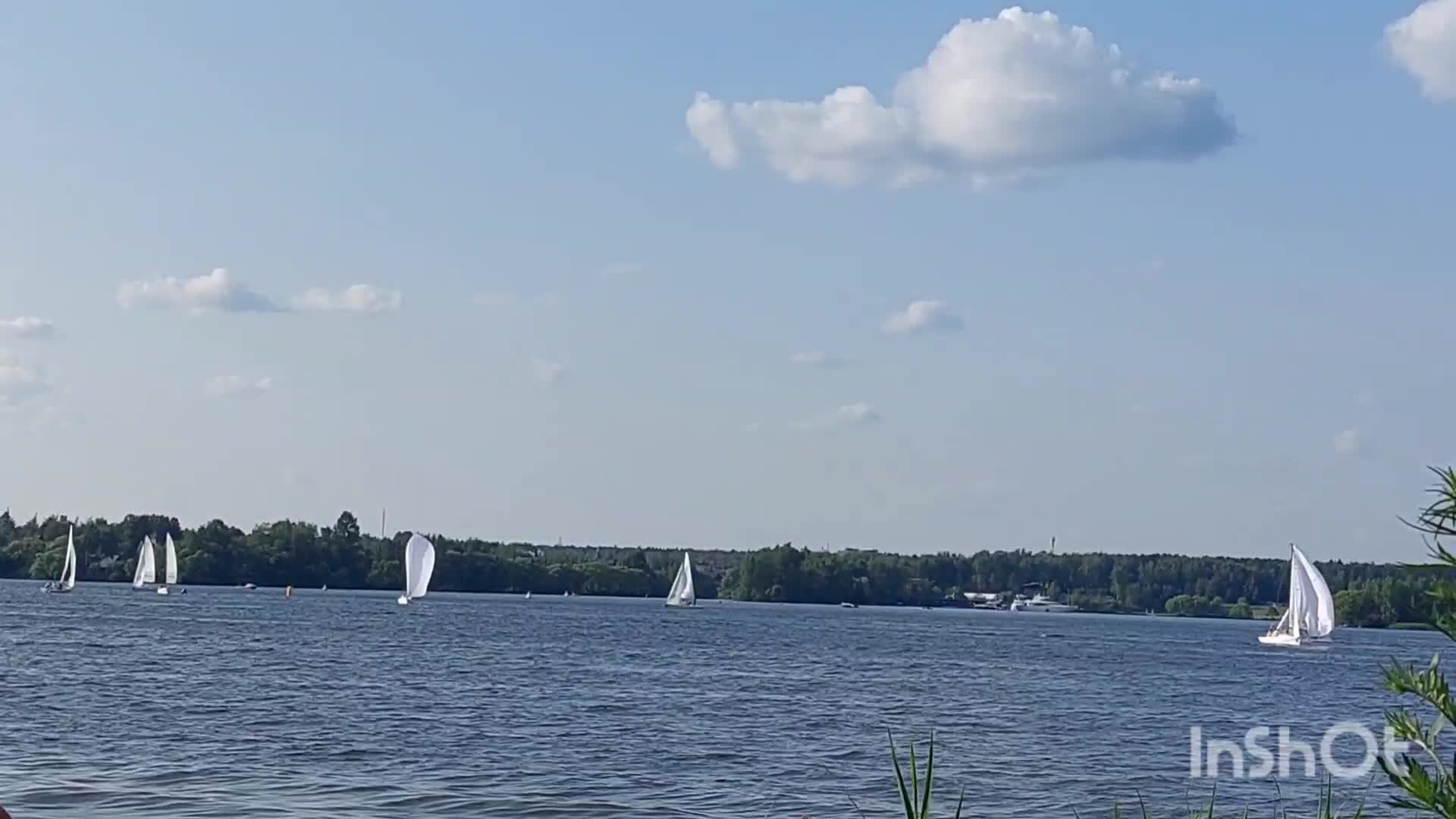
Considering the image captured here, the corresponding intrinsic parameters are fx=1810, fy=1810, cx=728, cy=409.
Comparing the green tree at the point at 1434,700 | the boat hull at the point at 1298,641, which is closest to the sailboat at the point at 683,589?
the boat hull at the point at 1298,641

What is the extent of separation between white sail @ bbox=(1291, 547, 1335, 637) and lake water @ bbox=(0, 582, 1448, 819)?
4.51 metres

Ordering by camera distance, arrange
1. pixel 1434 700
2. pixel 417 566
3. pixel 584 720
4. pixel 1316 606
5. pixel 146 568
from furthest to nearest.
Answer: pixel 146 568, pixel 417 566, pixel 1316 606, pixel 584 720, pixel 1434 700

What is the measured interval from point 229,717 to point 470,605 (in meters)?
102

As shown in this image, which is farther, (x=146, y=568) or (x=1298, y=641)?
(x=146, y=568)

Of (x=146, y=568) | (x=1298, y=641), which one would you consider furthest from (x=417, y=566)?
(x=1298, y=641)

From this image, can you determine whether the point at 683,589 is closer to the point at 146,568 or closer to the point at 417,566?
the point at 417,566

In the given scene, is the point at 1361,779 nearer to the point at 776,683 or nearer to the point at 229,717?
the point at 229,717

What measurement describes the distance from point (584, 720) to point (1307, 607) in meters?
59.4

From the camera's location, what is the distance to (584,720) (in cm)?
3528

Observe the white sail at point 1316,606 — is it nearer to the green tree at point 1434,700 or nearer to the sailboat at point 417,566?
the sailboat at point 417,566

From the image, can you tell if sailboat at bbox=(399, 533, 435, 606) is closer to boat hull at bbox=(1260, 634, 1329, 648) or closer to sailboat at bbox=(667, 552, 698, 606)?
sailboat at bbox=(667, 552, 698, 606)

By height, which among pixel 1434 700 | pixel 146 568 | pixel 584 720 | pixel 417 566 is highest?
pixel 417 566

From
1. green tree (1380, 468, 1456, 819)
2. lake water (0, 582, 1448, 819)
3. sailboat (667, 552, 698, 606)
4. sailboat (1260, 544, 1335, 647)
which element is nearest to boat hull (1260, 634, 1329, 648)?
sailboat (1260, 544, 1335, 647)

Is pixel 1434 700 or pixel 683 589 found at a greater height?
pixel 683 589
